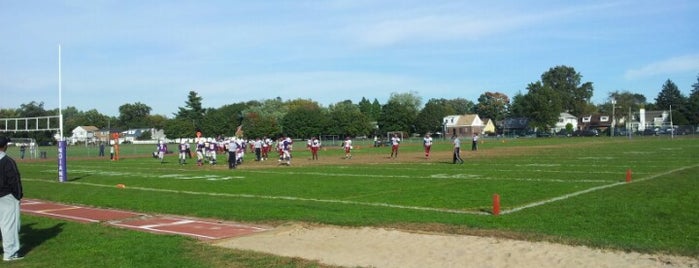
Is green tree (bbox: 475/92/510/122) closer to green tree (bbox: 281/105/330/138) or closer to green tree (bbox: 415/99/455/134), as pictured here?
green tree (bbox: 415/99/455/134)

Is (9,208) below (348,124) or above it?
below

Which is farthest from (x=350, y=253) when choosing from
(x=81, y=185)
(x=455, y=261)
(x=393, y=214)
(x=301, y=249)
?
(x=81, y=185)

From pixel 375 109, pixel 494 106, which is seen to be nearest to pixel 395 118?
pixel 375 109

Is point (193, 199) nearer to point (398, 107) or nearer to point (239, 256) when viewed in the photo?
point (239, 256)

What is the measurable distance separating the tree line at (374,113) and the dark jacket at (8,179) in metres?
77.6

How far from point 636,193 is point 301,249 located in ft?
32.2

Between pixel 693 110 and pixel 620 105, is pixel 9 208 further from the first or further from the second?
pixel 620 105

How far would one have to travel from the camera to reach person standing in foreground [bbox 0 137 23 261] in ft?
26.8

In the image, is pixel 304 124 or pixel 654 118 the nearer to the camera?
pixel 304 124

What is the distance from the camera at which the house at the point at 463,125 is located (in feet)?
421

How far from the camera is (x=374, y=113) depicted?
152375mm

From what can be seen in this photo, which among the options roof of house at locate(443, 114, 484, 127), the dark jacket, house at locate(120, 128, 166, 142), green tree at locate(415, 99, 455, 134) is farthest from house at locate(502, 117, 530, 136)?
the dark jacket

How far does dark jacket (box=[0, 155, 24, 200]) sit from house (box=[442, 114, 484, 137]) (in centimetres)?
11969

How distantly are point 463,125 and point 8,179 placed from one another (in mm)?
126761
